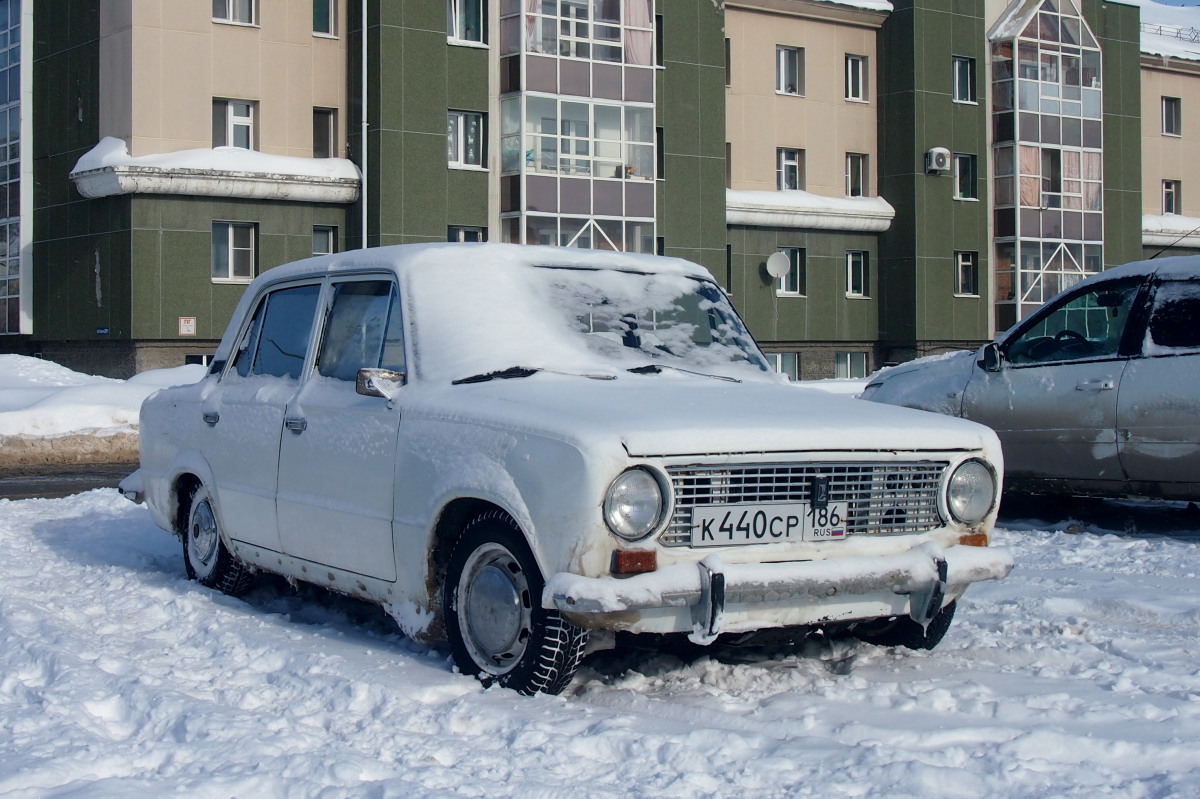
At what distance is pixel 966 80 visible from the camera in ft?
135

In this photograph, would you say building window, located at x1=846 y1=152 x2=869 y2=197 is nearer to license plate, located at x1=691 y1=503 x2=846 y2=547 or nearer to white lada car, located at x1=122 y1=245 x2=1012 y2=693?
white lada car, located at x1=122 y1=245 x2=1012 y2=693

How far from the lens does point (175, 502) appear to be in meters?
7.54

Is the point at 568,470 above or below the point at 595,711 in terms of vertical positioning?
above

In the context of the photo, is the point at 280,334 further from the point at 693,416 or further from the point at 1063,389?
the point at 1063,389

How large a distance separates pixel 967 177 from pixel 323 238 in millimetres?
19015

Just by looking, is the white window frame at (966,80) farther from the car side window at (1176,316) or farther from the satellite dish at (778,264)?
the car side window at (1176,316)

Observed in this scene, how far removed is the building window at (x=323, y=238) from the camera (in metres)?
32.3

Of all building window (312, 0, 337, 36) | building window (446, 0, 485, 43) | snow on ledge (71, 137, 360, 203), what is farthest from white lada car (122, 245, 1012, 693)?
building window (446, 0, 485, 43)

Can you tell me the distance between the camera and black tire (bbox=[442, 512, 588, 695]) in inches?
187

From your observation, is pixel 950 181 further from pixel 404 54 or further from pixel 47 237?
pixel 47 237

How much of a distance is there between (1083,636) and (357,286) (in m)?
3.37

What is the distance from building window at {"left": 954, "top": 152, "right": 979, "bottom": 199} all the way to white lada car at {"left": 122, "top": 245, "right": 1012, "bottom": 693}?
3616cm

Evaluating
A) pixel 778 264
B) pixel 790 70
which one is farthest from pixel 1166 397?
pixel 790 70

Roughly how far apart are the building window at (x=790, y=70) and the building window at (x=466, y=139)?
972cm
